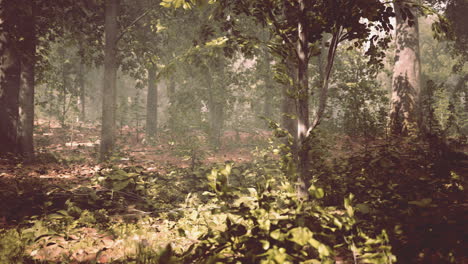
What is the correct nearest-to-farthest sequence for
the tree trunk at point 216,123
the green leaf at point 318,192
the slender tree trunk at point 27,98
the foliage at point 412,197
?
the green leaf at point 318,192 < the foliage at point 412,197 < the slender tree trunk at point 27,98 < the tree trunk at point 216,123

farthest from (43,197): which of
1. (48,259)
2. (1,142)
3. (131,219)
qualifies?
(1,142)

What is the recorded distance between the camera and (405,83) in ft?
27.8

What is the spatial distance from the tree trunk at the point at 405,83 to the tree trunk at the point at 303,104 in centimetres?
574

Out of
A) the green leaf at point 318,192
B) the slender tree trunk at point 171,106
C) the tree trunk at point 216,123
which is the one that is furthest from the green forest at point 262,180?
the slender tree trunk at point 171,106

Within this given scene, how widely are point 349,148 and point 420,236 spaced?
5.06 metres

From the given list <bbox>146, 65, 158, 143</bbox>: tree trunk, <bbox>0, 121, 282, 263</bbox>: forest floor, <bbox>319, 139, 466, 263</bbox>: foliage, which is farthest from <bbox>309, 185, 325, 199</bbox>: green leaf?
<bbox>146, 65, 158, 143</bbox>: tree trunk

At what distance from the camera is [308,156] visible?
8.94 feet

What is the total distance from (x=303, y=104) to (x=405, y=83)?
7.28 m

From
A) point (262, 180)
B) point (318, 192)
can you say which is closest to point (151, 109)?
point (262, 180)

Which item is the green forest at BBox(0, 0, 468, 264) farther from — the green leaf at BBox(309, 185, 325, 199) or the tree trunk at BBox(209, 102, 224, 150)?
the tree trunk at BBox(209, 102, 224, 150)

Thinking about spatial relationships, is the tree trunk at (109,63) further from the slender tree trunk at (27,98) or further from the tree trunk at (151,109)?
the tree trunk at (151,109)

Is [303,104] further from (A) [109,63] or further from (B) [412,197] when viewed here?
(A) [109,63]

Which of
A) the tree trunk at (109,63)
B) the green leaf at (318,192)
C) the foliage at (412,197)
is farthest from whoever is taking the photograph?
the tree trunk at (109,63)

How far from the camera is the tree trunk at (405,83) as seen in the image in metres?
7.70
